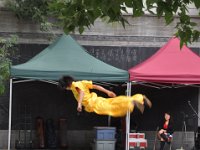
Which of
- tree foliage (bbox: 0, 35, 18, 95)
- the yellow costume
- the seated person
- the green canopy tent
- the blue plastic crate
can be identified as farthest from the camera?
the seated person

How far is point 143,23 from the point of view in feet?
60.3

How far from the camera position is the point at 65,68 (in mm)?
14820

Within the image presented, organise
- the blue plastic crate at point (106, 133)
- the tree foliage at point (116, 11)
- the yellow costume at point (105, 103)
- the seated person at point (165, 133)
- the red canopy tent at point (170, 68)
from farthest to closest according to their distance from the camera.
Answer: the seated person at point (165, 133)
the blue plastic crate at point (106, 133)
the red canopy tent at point (170, 68)
the yellow costume at point (105, 103)
the tree foliage at point (116, 11)

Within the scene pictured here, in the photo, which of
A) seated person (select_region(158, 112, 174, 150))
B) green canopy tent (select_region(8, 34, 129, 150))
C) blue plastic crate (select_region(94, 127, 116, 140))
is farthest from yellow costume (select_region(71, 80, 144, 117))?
seated person (select_region(158, 112, 174, 150))

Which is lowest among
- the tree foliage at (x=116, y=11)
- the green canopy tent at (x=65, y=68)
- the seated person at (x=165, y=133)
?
the seated person at (x=165, y=133)

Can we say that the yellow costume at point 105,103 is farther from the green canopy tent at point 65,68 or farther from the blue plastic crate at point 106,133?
the blue plastic crate at point 106,133

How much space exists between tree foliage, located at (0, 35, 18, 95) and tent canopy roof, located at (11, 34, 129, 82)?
239 millimetres

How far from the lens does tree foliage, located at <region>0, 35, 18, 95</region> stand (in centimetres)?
1453

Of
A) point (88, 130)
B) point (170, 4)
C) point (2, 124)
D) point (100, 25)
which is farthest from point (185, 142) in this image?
point (170, 4)

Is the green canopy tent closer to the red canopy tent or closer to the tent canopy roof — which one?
the tent canopy roof

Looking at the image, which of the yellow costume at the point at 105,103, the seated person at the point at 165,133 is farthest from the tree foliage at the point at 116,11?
the seated person at the point at 165,133

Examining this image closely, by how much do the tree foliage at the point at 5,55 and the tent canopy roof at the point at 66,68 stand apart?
0.78 ft

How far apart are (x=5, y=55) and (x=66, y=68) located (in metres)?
2.30

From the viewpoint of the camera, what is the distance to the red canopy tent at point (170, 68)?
14.8 meters
